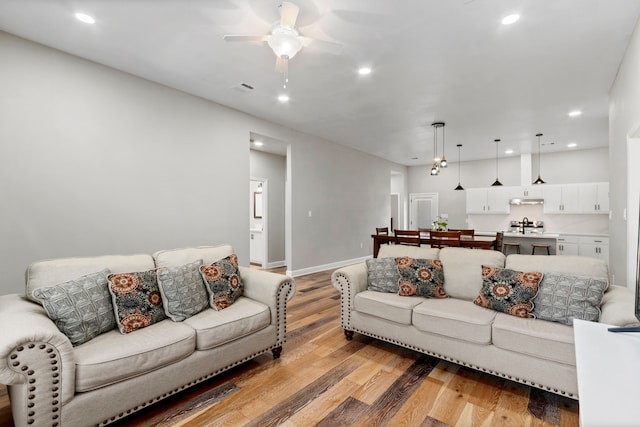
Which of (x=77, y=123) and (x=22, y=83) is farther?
(x=77, y=123)

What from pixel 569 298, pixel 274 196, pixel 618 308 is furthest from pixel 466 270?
pixel 274 196

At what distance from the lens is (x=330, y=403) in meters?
2.10

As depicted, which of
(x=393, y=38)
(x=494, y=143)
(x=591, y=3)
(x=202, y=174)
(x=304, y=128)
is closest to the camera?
(x=591, y=3)

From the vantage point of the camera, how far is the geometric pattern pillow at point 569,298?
213cm

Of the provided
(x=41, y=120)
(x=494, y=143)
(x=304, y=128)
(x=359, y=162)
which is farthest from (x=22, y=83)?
(x=494, y=143)

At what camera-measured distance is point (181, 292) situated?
240cm

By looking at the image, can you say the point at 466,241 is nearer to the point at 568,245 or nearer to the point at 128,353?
the point at 568,245

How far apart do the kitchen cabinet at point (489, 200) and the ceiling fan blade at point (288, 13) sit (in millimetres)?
7634

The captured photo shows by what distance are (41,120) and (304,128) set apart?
3.78 metres

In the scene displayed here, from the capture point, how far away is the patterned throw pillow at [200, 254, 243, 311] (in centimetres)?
259

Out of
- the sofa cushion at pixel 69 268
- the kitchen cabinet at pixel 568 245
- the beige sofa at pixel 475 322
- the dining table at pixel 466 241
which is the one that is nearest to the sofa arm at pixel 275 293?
the beige sofa at pixel 475 322

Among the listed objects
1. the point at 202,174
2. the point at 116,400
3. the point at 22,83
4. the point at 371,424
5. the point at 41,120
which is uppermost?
the point at 22,83

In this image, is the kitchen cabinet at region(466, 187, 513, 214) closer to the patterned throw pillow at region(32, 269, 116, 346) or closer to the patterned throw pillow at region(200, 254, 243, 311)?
the patterned throw pillow at region(200, 254, 243, 311)

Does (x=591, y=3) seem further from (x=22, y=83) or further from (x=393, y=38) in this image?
(x=22, y=83)
